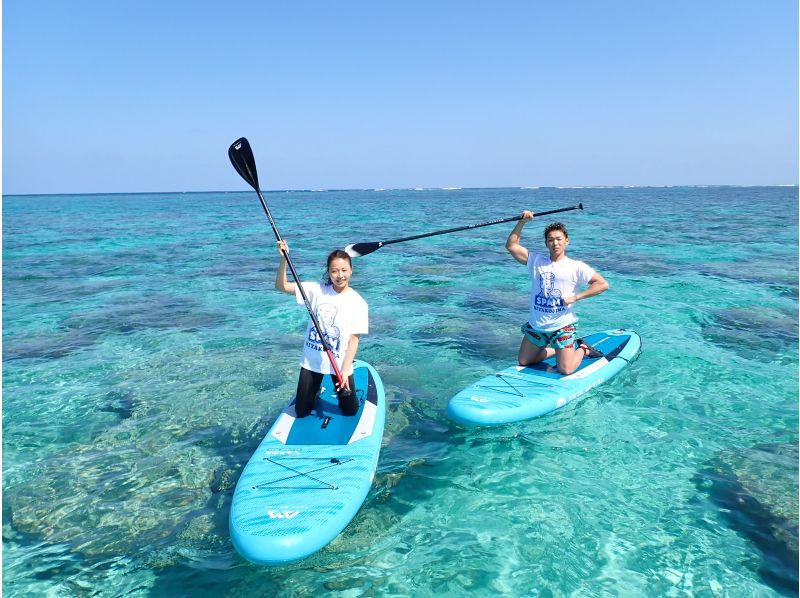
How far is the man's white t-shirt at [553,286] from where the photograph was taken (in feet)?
23.6

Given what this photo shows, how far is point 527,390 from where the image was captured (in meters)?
7.07

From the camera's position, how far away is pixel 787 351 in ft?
31.4

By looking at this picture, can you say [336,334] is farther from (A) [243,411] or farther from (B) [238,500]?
(A) [243,411]

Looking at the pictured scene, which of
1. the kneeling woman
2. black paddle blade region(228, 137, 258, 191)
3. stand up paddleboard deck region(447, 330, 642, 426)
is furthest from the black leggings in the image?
black paddle blade region(228, 137, 258, 191)

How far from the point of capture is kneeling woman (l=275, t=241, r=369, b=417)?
587 cm

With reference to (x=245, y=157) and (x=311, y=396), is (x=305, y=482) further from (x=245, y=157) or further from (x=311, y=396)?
(x=245, y=157)

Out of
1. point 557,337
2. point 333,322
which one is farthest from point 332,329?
point 557,337

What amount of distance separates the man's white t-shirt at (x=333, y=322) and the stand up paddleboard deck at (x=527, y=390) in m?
1.71

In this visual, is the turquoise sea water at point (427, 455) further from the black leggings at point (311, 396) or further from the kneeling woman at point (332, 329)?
the kneeling woman at point (332, 329)

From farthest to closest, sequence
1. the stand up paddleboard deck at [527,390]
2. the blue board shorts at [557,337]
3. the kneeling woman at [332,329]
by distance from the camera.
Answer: the blue board shorts at [557,337] < the stand up paddleboard deck at [527,390] < the kneeling woman at [332,329]

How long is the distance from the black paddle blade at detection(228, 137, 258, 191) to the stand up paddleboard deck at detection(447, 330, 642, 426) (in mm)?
4084

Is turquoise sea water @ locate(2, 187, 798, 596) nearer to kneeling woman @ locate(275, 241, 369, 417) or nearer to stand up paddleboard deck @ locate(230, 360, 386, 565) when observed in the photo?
stand up paddleboard deck @ locate(230, 360, 386, 565)

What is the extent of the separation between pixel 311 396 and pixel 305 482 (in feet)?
4.28

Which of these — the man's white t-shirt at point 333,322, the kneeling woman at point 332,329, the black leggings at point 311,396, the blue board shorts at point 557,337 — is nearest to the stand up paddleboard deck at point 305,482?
the black leggings at point 311,396
